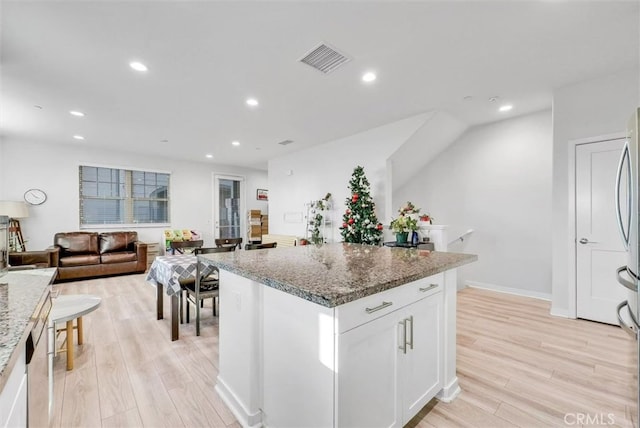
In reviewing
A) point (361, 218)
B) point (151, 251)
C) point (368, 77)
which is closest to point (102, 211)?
point (151, 251)

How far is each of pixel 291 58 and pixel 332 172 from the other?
297 centimetres

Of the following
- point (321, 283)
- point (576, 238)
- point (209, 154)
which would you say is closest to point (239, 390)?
point (321, 283)

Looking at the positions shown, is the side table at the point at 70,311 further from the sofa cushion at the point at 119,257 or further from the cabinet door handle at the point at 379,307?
the sofa cushion at the point at 119,257

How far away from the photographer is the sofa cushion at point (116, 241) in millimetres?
5629

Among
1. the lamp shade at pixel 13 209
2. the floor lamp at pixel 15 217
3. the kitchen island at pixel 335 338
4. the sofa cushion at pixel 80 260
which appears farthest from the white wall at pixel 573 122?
the floor lamp at pixel 15 217

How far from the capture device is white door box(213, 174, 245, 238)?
779cm

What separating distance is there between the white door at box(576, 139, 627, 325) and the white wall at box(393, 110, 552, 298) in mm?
876

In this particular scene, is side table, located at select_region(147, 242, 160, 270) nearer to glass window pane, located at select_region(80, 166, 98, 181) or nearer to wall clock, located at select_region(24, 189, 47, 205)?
glass window pane, located at select_region(80, 166, 98, 181)

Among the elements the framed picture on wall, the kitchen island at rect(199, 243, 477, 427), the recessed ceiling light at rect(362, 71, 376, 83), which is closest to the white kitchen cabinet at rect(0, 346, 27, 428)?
the kitchen island at rect(199, 243, 477, 427)

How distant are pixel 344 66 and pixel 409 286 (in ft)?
7.50

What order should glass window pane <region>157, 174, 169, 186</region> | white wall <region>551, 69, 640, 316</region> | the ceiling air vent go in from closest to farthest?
the ceiling air vent < white wall <region>551, 69, 640, 316</region> < glass window pane <region>157, 174, 169, 186</region>

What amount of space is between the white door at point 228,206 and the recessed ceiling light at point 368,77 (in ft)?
19.0


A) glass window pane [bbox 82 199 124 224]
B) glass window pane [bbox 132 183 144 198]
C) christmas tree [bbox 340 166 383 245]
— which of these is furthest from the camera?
glass window pane [bbox 132 183 144 198]

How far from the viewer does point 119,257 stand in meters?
5.47
